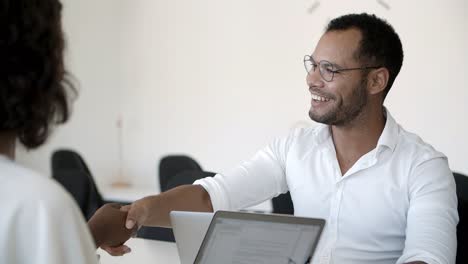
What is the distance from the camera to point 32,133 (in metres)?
1.02

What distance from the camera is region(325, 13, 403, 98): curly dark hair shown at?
2.43 metres

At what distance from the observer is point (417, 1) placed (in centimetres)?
524

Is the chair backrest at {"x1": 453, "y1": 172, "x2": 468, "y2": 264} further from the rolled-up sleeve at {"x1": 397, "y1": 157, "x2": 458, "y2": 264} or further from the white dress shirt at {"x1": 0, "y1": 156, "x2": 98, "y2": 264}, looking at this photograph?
the white dress shirt at {"x1": 0, "y1": 156, "x2": 98, "y2": 264}

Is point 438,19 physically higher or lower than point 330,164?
higher

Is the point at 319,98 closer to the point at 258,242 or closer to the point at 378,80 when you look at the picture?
the point at 378,80

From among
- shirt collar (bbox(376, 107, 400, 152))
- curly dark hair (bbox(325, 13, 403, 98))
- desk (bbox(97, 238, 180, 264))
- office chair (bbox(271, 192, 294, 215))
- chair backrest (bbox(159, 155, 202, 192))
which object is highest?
curly dark hair (bbox(325, 13, 403, 98))

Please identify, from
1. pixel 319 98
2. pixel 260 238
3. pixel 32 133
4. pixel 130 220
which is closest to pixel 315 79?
pixel 319 98

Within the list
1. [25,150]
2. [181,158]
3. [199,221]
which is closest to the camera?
[25,150]

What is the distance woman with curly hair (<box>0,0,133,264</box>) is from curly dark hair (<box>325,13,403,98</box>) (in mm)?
1570

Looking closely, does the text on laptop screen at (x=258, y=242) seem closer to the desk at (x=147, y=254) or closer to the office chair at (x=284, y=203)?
the desk at (x=147, y=254)

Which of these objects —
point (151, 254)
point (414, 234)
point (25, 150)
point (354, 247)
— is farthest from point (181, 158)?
point (25, 150)

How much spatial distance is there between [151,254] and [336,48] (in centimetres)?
97

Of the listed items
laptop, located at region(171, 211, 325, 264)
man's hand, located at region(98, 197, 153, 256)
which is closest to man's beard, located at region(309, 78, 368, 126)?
man's hand, located at region(98, 197, 153, 256)

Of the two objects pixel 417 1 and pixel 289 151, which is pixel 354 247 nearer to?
pixel 289 151
